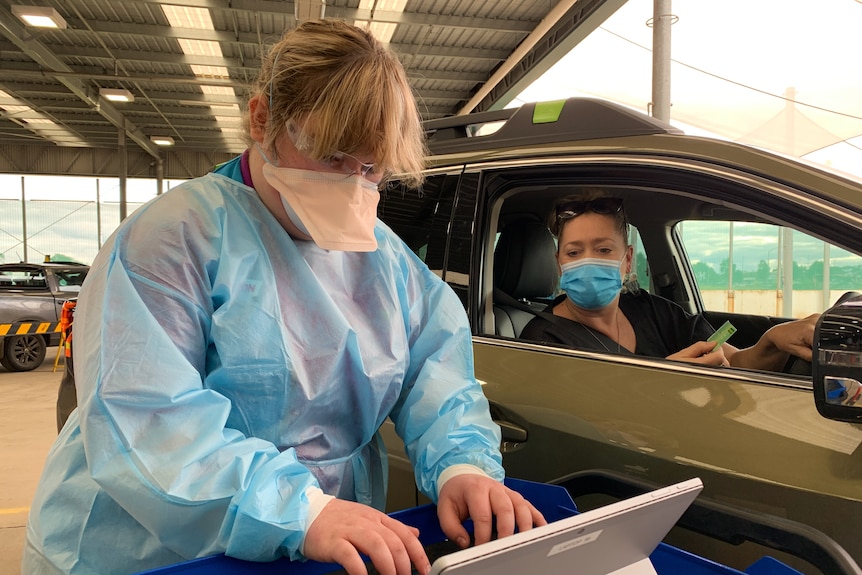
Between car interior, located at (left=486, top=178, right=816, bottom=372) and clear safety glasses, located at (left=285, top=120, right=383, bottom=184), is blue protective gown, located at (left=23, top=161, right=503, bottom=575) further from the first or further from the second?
car interior, located at (left=486, top=178, right=816, bottom=372)

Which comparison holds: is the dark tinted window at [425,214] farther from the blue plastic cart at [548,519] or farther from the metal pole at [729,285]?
the metal pole at [729,285]

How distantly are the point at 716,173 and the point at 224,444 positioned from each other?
3.98 feet

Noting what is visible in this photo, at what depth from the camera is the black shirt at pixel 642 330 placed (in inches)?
70.5

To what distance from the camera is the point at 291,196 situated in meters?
1.10

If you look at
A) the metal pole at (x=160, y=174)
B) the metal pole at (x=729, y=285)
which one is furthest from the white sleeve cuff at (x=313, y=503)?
the metal pole at (x=160, y=174)

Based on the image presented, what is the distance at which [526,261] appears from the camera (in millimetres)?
2096

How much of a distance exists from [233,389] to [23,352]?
9240 millimetres

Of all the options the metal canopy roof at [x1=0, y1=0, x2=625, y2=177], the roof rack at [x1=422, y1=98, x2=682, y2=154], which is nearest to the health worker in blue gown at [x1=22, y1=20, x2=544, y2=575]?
the roof rack at [x1=422, y1=98, x2=682, y2=154]

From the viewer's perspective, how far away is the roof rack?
5.56 feet

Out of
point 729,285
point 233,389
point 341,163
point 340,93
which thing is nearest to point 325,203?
point 341,163

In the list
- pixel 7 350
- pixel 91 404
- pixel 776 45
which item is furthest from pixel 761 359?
pixel 7 350

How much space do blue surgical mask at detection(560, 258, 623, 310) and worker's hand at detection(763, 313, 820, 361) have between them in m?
0.43

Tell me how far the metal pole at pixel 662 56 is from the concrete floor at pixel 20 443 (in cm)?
496

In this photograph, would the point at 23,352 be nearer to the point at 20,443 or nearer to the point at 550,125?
the point at 20,443
